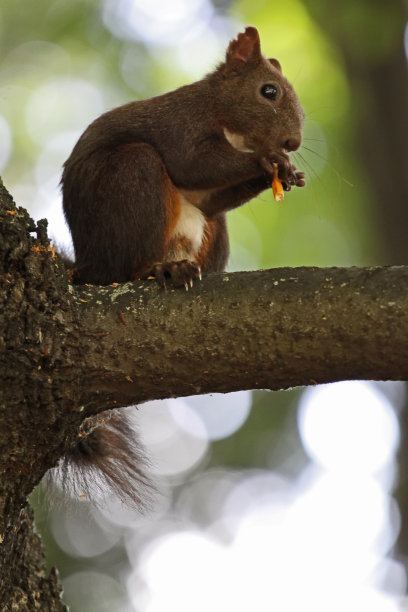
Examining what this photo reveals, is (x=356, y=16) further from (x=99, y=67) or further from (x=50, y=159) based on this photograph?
(x=50, y=159)

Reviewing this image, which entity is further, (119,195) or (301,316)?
(119,195)

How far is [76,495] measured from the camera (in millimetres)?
2521

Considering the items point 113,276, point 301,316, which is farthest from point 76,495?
point 301,316

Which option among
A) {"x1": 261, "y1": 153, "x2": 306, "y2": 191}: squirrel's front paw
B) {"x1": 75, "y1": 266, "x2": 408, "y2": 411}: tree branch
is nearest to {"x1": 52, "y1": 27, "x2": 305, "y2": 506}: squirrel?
{"x1": 261, "y1": 153, "x2": 306, "y2": 191}: squirrel's front paw

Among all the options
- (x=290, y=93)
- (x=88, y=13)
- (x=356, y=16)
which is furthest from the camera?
(x=88, y=13)

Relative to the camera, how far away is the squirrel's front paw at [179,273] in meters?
1.97

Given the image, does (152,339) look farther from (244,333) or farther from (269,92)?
(269,92)

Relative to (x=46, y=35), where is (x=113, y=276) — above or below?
below

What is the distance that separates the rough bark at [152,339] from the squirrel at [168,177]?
26 cm

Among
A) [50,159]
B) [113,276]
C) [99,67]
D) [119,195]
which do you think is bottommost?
[113,276]

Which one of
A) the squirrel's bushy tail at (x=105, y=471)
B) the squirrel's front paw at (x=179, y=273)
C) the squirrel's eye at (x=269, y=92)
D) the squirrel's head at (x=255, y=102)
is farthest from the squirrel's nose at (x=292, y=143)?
the squirrel's bushy tail at (x=105, y=471)

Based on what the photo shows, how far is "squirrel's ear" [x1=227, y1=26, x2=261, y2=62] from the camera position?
3.08m

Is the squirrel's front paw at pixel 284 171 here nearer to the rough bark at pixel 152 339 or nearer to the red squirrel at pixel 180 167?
the red squirrel at pixel 180 167

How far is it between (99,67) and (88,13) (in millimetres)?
400
